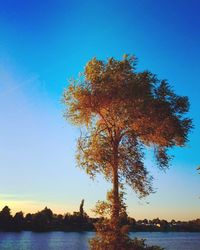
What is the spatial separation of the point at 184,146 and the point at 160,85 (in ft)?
15.7

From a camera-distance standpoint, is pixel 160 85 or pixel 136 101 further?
pixel 160 85

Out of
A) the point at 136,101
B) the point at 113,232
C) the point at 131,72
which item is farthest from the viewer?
the point at 131,72

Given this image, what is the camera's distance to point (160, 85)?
84.6 ft

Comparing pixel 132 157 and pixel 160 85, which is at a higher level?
pixel 160 85

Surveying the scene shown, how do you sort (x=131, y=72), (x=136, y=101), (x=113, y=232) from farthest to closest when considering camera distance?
(x=131, y=72) → (x=136, y=101) → (x=113, y=232)

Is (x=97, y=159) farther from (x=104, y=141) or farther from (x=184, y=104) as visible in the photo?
(x=184, y=104)

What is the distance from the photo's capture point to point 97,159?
24766 mm

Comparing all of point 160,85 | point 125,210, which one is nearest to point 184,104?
point 160,85

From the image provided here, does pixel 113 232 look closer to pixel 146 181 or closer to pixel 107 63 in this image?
pixel 146 181

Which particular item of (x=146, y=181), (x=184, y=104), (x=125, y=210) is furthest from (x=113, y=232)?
(x=184, y=104)

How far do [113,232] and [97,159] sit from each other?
16.7 feet

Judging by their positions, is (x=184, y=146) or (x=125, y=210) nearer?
(x=125, y=210)

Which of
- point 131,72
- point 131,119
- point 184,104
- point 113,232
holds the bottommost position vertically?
point 113,232

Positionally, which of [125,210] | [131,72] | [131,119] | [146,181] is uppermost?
[131,72]
